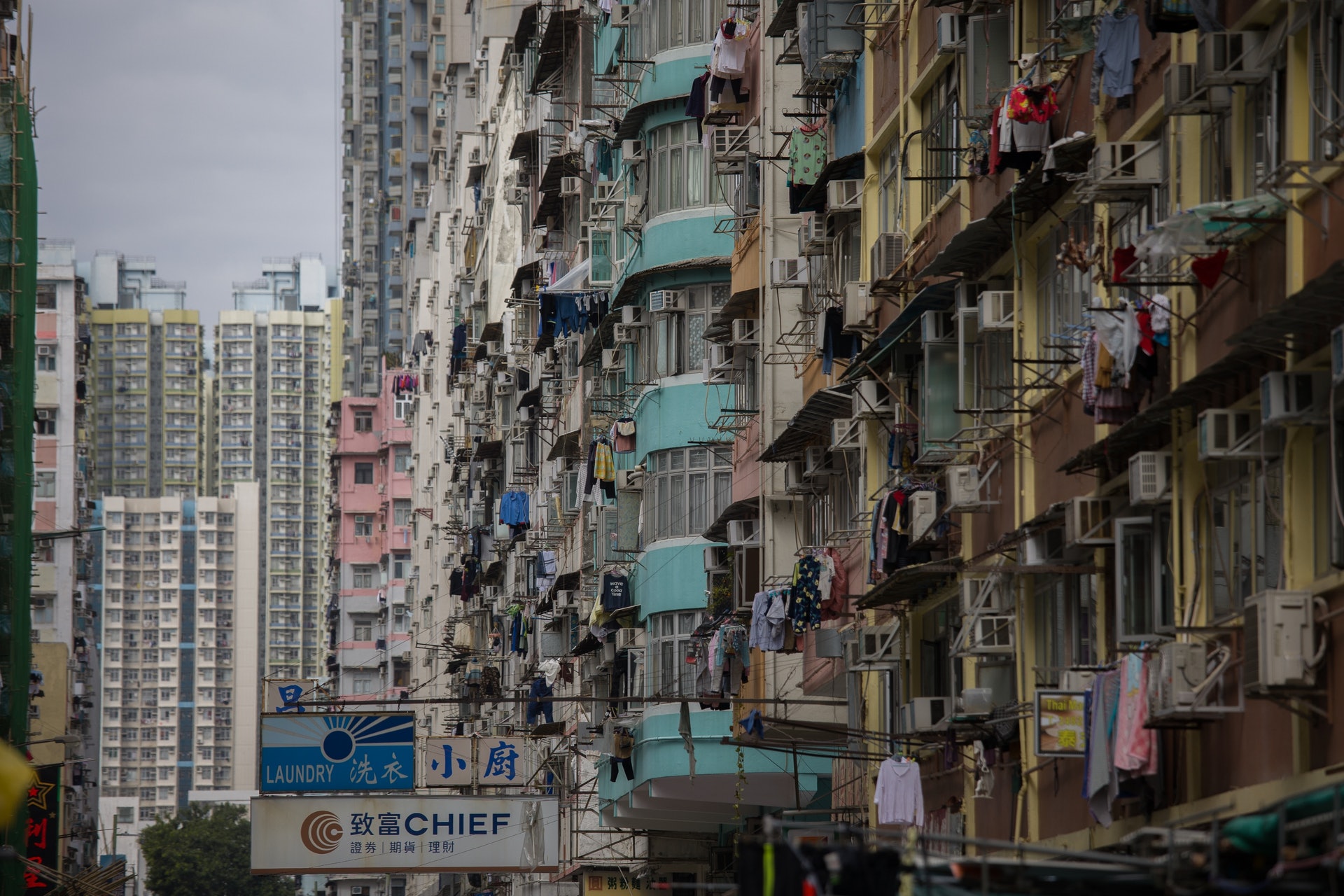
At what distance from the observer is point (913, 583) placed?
17.8m

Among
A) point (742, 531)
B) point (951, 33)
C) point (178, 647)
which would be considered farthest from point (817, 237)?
point (178, 647)

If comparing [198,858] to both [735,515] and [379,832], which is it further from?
[735,515]

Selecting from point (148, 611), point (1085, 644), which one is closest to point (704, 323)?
point (1085, 644)

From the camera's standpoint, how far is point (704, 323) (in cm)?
2852

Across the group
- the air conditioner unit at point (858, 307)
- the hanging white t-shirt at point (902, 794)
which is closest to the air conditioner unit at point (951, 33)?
the air conditioner unit at point (858, 307)

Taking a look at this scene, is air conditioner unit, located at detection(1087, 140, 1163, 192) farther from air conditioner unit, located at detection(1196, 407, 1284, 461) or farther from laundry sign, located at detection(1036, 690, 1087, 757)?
laundry sign, located at detection(1036, 690, 1087, 757)

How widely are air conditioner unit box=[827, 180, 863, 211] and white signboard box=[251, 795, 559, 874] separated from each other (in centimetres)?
1023

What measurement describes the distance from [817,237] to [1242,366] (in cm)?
1102

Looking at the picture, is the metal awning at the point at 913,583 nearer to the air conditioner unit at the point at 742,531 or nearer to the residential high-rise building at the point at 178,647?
the air conditioner unit at the point at 742,531

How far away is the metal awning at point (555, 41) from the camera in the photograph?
3747 cm

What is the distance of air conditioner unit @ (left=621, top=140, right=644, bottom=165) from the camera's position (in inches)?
1174

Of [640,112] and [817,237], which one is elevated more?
[640,112]

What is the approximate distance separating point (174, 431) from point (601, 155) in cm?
17105

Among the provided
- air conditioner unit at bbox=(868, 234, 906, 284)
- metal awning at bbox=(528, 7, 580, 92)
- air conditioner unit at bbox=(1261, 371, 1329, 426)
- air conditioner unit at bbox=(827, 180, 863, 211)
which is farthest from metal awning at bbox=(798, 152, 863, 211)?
metal awning at bbox=(528, 7, 580, 92)
